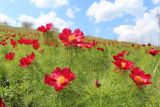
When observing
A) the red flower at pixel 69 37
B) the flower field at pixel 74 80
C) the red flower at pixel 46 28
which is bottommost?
the flower field at pixel 74 80

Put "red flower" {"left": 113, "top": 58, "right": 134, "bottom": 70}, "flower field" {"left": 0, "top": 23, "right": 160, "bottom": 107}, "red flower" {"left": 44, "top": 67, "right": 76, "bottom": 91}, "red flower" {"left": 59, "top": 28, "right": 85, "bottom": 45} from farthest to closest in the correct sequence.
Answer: "red flower" {"left": 59, "top": 28, "right": 85, "bottom": 45} < "red flower" {"left": 113, "top": 58, "right": 134, "bottom": 70} < "flower field" {"left": 0, "top": 23, "right": 160, "bottom": 107} < "red flower" {"left": 44, "top": 67, "right": 76, "bottom": 91}

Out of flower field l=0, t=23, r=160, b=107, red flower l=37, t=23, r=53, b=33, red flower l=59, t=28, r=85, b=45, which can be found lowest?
Result: flower field l=0, t=23, r=160, b=107

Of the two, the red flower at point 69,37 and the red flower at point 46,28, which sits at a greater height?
the red flower at point 46,28

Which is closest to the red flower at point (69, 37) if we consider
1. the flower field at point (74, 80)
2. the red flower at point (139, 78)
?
the flower field at point (74, 80)

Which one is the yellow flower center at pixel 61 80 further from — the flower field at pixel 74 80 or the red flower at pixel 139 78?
the red flower at pixel 139 78

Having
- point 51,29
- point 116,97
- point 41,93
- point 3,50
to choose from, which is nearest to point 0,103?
point 116,97

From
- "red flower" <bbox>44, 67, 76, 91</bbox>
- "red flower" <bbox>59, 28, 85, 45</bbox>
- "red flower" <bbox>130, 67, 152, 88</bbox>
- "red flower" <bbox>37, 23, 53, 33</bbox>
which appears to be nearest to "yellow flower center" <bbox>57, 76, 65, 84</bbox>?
"red flower" <bbox>44, 67, 76, 91</bbox>

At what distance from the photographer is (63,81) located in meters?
3.28

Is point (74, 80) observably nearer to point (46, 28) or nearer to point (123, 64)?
point (123, 64)

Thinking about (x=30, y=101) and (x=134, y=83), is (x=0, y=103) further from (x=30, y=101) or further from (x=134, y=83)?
(x=30, y=101)

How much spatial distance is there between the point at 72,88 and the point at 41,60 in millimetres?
2296

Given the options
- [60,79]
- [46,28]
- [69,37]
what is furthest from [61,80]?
[46,28]

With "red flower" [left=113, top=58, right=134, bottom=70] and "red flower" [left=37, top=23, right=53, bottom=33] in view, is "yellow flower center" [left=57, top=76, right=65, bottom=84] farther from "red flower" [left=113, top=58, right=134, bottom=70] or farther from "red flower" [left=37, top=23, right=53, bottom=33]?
"red flower" [left=37, top=23, right=53, bottom=33]

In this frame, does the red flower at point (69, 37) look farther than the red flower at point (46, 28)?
No
